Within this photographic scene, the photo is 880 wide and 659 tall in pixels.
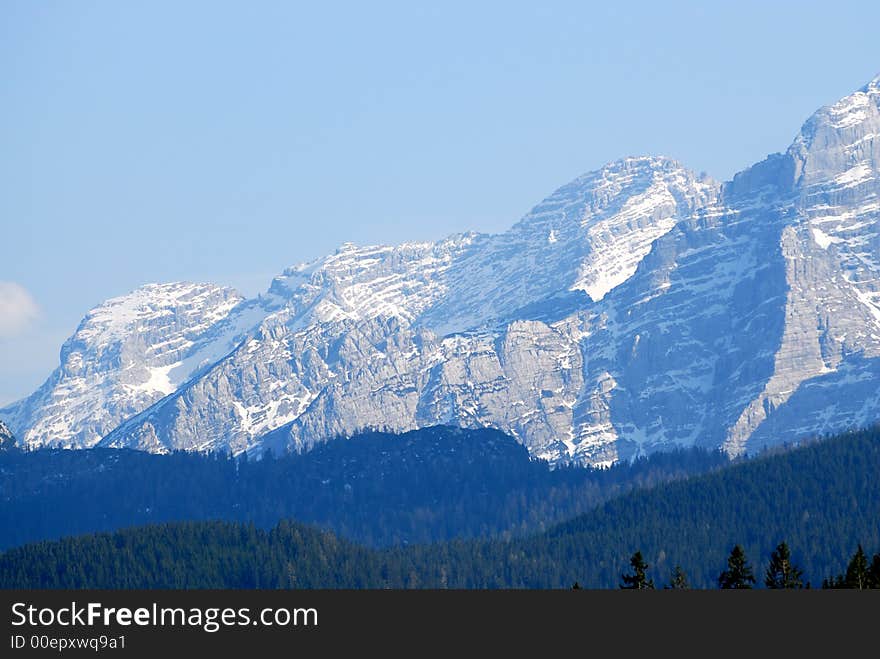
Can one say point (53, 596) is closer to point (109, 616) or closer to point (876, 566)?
point (109, 616)

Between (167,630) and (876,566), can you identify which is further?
(876,566)

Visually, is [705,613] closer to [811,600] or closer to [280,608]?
[811,600]

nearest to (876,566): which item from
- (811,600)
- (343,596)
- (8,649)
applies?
(811,600)

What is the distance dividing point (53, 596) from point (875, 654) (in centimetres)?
4509

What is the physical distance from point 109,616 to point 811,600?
39991 mm

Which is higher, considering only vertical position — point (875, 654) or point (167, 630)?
point (167, 630)

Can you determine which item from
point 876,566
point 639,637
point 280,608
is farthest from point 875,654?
point 876,566

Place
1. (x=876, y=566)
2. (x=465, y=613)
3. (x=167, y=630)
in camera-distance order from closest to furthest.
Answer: (x=167, y=630), (x=465, y=613), (x=876, y=566)

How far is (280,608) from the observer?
384ft

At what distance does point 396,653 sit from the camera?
116 meters

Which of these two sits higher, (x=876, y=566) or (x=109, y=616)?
(x=109, y=616)

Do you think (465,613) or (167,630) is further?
(465,613)

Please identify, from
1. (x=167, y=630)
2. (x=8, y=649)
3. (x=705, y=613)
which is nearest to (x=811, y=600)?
(x=705, y=613)

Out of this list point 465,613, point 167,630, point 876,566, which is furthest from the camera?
point 876,566
